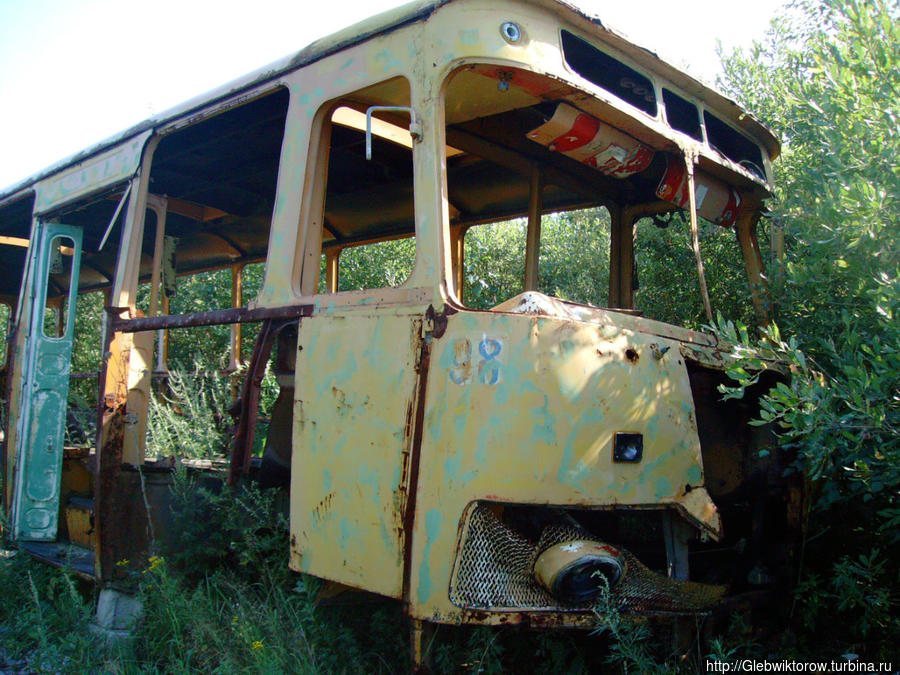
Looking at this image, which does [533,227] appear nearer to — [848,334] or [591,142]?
[591,142]

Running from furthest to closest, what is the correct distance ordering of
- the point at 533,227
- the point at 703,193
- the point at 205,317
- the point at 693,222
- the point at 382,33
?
1. the point at 533,227
2. the point at 703,193
3. the point at 205,317
4. the point at 693,222
5. the point at 382,33

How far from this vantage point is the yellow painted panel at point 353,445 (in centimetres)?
262

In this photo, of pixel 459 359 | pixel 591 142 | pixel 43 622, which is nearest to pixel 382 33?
pixel 591 142

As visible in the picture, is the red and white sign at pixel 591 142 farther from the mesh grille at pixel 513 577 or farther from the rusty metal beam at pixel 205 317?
the mesh grille at pixel 513 577

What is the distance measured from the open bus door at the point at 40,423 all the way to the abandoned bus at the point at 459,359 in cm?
2

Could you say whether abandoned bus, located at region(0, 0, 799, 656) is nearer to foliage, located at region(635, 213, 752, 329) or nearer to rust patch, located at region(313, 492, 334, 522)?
rust patch, located at region(313, 492, 334, 522)

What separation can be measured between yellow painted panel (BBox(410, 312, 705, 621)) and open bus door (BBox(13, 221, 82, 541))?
3235 millimetres

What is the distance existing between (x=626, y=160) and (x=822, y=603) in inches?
80.9

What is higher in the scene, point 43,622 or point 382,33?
point 382,33

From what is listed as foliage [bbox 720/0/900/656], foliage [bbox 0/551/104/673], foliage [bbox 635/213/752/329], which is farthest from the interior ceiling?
foliage [bbox 0/551/104/673]

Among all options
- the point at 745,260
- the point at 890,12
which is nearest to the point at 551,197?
the point at 745,260

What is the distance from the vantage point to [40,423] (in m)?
4.73

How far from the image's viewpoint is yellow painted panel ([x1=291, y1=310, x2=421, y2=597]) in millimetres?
2625

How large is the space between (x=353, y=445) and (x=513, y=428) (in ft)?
2.06
